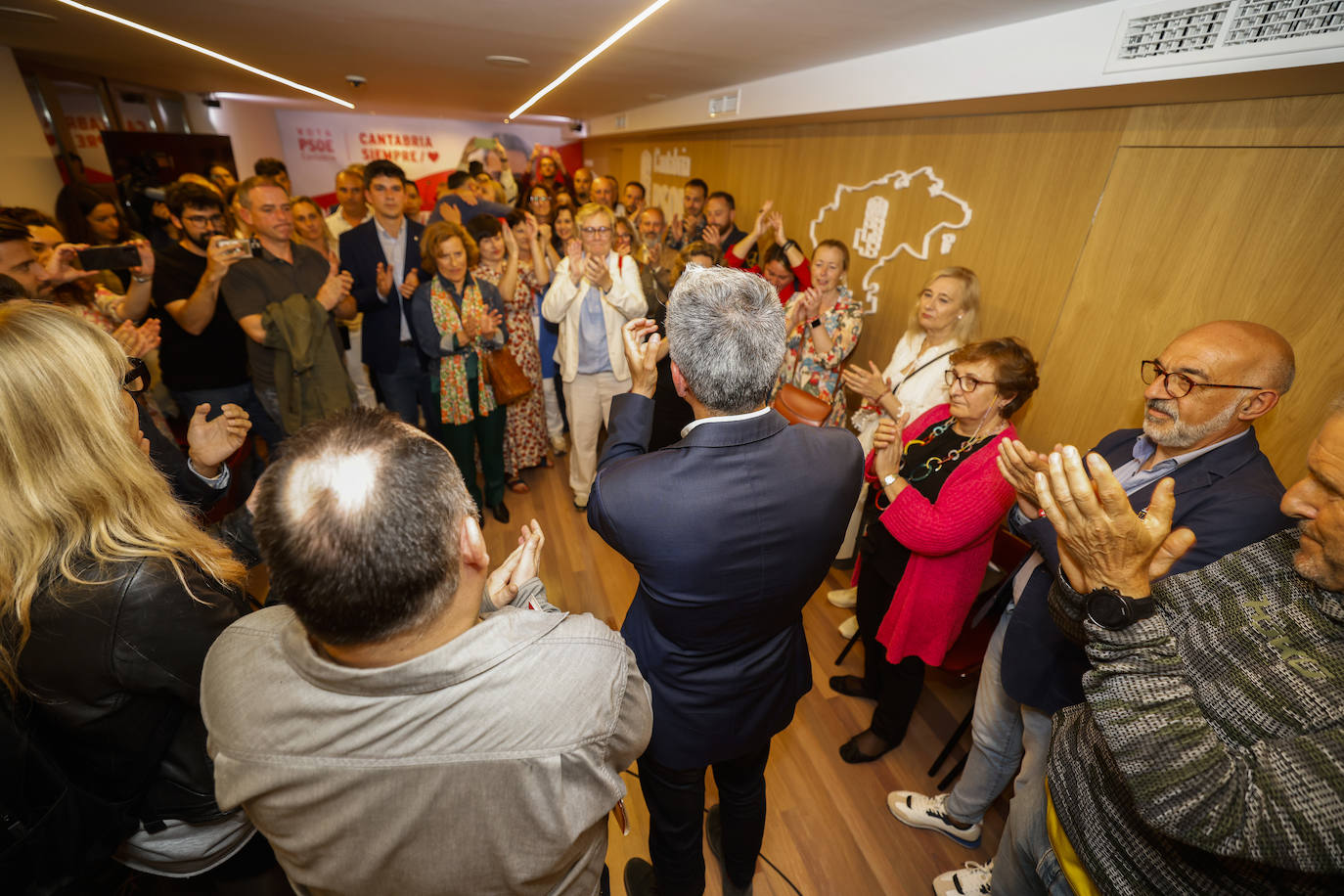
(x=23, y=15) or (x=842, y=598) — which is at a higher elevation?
(x=23, y=15)

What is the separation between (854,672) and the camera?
2.67 meters

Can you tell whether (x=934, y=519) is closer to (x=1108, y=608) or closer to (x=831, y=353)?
(x=1108, y=608)

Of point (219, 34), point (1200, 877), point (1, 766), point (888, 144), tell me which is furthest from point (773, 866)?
point (219, 34)

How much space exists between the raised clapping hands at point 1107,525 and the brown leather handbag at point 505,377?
2.98m

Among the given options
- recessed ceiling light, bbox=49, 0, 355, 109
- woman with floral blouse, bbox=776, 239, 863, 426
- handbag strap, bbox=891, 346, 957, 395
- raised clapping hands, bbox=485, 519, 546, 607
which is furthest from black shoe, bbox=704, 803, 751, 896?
recessed ceiling light, bbox=49, 0, 355, 109

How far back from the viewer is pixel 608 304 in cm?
325

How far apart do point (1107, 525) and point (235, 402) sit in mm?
3977

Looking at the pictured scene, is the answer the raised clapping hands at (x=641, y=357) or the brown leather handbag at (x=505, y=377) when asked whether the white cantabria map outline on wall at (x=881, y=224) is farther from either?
the brown leather handbag at (x=505, y=377)

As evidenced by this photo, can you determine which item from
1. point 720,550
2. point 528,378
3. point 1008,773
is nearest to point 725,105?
point 528,378

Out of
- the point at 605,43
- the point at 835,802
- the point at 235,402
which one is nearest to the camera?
the point at 835,802

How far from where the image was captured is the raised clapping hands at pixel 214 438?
1.60 metres

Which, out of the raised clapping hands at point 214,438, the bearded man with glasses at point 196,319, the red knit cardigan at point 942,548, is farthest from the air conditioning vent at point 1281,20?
the bearded man with glasses at point 196,319

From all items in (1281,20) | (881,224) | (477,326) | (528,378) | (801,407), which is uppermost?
(1281,20)

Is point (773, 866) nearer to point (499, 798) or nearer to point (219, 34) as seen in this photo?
point (499, 798)
